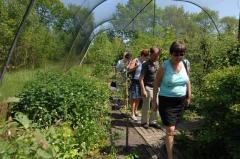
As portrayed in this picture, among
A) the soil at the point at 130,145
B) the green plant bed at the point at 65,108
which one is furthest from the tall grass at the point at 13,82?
the soil at the point at 130,145

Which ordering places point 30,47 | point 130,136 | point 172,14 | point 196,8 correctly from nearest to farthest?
point 130,136 < point 30,47 < point 196,8 < point 172,14

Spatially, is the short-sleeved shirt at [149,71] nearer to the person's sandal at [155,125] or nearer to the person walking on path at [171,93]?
the person's sandal at [155,125]

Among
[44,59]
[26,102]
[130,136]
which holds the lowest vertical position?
[130,136]

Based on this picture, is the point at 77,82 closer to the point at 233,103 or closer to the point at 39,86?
the point at 39,86

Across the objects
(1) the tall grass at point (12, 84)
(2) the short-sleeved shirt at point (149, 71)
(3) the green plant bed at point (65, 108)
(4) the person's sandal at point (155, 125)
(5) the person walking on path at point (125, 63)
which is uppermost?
(5) the person walking on path at point (125, 63)

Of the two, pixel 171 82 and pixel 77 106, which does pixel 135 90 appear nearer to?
pixel 77 106

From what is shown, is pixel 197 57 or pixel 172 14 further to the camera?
pixel 172 14

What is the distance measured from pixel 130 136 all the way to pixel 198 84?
9.16 ft

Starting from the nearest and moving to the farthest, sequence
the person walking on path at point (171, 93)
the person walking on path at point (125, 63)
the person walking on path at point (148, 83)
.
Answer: the person walking on path at point (171, 93) < the person walking on path at point (148, 83) < the person walking on path at point (125, 63)

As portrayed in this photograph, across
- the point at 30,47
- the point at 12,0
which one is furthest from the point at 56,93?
the point at 12,0

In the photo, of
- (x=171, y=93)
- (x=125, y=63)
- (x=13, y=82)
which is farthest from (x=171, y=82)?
(x=125, y=63)

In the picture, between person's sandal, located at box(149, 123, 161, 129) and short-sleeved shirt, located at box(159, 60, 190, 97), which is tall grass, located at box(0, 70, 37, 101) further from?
short-sleeved shirt, located at box(159, 60, 190, 97)

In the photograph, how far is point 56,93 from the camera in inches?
224

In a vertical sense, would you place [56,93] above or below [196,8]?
below
